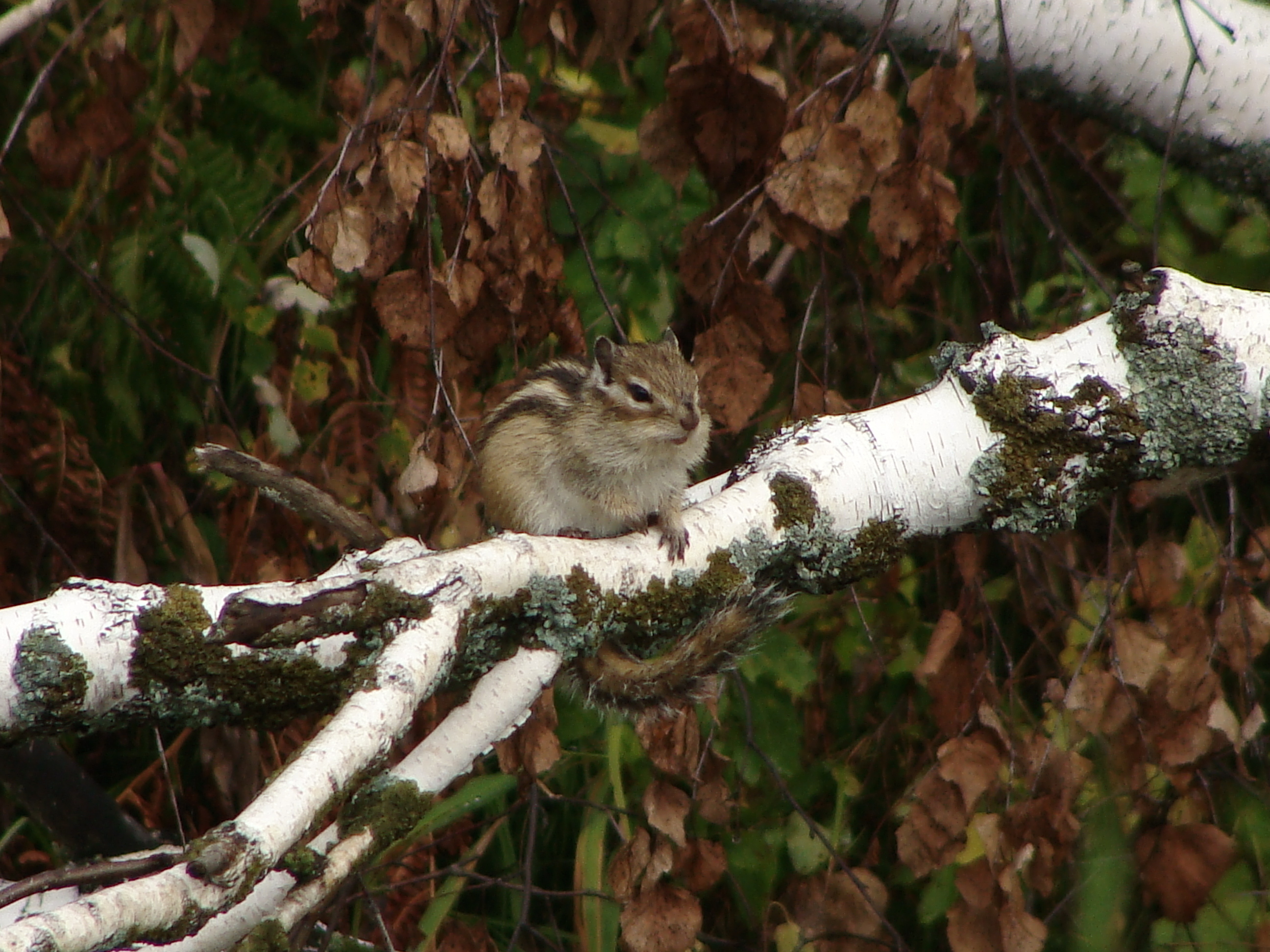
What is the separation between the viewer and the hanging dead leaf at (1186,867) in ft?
6.49

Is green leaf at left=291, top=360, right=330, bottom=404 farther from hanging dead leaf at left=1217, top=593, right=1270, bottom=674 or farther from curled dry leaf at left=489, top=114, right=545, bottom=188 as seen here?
hanging dead leaf at left=1217, top=593, right=1270, bottom=674

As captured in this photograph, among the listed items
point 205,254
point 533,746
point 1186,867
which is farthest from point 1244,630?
point 205,254

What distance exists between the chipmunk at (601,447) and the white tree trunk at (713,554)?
343 mm

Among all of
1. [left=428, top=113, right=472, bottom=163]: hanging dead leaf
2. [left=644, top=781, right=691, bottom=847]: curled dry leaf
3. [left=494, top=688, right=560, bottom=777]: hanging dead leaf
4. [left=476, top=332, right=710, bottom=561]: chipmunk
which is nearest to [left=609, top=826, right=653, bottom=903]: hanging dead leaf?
[left=644, top=781, right=691, bottom=847]: curled dry leaf

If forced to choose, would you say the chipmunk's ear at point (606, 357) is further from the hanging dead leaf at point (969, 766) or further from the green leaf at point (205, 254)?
the hanging dead leaf at point (969, 766)

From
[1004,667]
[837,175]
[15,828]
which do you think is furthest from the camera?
[1004,667]

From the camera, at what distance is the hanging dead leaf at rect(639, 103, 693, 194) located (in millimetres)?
1848

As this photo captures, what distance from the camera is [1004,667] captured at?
2986 mm

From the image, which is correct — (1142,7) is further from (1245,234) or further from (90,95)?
(90,95)

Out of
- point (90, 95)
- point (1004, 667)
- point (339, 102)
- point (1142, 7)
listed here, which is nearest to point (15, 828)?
point (90, 95)

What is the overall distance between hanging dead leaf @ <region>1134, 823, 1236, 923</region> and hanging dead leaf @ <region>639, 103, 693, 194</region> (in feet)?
4.59

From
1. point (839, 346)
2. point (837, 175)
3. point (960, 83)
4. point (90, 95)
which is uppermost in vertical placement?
point (960, 83)

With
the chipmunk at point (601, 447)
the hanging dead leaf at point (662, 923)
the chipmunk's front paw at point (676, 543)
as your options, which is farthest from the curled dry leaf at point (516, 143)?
the hanging dead leaf at point (662, 923)

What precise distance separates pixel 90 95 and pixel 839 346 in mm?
1828
